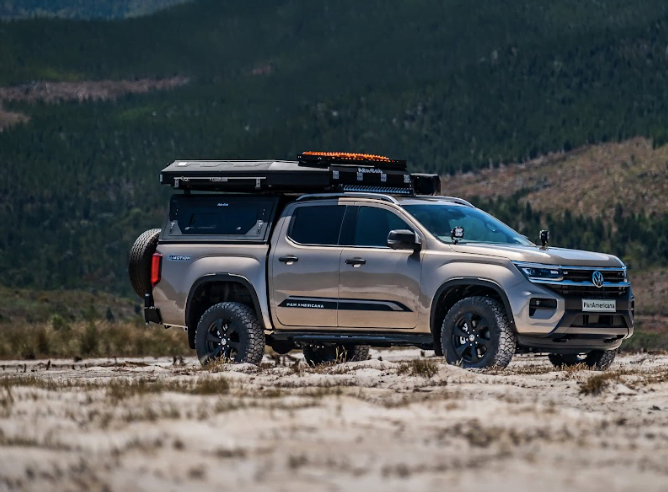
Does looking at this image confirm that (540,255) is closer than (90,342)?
Yes

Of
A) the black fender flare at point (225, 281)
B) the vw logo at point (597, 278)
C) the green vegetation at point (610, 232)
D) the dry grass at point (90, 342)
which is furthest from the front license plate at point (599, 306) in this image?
the green vegetation at point (610, 232)

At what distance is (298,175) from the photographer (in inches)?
→ 671

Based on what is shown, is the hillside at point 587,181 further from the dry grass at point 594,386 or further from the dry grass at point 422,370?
the dry grass at point 594,386

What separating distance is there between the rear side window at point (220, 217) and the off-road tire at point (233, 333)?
81 centimetres

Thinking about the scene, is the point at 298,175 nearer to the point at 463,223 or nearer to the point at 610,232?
the point at 463,223

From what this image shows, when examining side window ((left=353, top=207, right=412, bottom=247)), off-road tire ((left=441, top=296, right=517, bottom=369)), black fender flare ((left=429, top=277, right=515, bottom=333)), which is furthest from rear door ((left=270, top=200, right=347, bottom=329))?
off-road tire ((left=441, top=296, right=517, bottom=369))

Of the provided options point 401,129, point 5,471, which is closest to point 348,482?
point 5,471

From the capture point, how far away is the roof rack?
17062 millimetres

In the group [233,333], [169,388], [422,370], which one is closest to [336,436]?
[169,388]

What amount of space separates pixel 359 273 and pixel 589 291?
2.35 metres

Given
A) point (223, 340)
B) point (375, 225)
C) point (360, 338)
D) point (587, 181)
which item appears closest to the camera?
point (360, 338)

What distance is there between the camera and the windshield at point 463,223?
1603 cm

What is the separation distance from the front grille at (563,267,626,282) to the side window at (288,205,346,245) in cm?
255

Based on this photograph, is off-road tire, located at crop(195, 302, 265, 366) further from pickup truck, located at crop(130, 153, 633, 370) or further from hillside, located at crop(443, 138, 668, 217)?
hillside, located at crop(443, 138, 668, 217)
